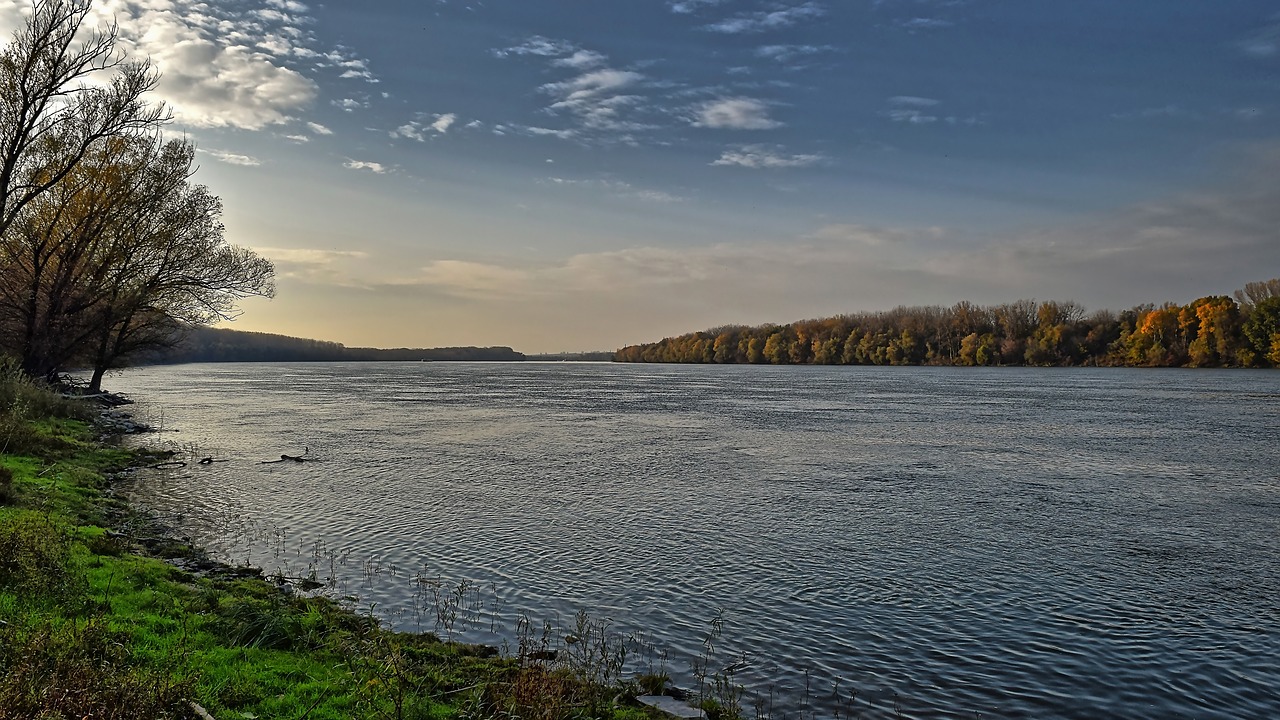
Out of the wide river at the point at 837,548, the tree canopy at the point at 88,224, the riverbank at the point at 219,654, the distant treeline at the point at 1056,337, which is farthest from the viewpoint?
the distant treeline at the point at 1056,337

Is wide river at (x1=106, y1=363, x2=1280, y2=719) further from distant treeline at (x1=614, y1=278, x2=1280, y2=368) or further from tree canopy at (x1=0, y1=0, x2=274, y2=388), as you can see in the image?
distant treeline at (x1=614, y1=278, x2=1280, y2=368)

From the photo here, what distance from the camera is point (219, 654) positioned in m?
8.51

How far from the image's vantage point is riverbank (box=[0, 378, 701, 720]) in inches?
248

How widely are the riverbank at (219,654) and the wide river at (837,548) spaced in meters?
1.29

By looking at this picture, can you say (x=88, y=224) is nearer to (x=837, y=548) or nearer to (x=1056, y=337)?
(x=837, y=548)

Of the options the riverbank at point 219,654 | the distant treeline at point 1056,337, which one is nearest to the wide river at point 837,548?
the riverbank at point 219,654

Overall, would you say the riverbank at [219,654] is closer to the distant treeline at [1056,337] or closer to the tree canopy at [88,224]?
the tree canopy at [88,224]

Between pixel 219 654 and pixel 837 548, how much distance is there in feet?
40.0

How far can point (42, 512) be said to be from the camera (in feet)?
45.2

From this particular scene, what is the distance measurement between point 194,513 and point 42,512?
5.15m

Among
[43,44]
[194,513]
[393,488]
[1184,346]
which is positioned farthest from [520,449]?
[1184,346]

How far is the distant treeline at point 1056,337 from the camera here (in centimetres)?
11525

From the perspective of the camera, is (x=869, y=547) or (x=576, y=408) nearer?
(x=869, y=547)

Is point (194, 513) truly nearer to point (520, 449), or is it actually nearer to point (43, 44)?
point (520, 449)
